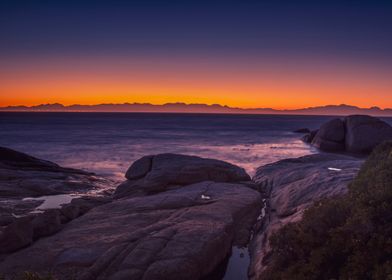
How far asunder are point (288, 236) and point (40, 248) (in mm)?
6681

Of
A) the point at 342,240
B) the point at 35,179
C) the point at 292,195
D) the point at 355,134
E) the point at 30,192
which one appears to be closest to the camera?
the point at 342,240

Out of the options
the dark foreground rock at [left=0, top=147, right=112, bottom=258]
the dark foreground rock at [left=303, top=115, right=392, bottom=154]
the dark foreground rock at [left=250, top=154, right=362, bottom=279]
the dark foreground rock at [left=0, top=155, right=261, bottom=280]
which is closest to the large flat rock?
the dark foreground rock at [left=0, top=155, right=261, bottom=280]

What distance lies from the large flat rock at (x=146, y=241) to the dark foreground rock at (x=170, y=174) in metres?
4.47

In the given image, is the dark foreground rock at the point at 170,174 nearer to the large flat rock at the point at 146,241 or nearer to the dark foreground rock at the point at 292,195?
the dark foreground rock at the point at 292,195

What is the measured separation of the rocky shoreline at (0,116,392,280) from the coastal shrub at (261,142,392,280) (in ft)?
5.38

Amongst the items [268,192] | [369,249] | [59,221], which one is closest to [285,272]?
[369,249]

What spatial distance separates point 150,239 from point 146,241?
15cm

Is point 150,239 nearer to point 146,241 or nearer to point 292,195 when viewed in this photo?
point 146,241

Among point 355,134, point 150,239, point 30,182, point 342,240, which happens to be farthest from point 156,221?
point 355,134

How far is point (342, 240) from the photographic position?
25.2ft

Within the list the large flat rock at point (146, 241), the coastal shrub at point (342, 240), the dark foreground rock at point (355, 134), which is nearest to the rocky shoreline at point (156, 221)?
the large flat rock at point (146, 241)

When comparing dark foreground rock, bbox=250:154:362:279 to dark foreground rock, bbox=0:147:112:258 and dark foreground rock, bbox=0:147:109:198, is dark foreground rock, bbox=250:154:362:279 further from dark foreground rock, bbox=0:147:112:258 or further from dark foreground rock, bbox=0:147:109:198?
dark foreground rock, bbox=0:147:109:198

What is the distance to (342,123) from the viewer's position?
43500 millimetres

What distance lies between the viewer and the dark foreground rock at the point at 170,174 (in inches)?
755
